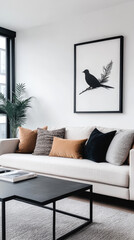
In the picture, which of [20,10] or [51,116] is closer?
[20,10]

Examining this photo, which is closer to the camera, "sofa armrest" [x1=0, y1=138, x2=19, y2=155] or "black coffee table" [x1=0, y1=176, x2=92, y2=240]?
"black coffee table" [x1=0, y1=176, x2=92, y2=240]

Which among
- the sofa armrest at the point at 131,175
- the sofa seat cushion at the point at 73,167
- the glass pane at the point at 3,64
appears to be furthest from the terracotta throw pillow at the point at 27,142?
the sofa armrest at the point at 131,175

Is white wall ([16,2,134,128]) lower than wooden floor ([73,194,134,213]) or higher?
higher

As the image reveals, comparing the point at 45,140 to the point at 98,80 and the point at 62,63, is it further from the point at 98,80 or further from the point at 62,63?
the point at 62,63

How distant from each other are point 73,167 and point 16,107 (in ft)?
6.68

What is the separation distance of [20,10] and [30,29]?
0.77m

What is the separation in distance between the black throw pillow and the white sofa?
0.10 m

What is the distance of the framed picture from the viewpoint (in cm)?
372

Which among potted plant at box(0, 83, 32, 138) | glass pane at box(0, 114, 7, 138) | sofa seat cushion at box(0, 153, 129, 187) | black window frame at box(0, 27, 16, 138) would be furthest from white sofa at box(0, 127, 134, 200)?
black window frame at box(0, 27, 16, 138)

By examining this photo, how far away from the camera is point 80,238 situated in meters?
1.99

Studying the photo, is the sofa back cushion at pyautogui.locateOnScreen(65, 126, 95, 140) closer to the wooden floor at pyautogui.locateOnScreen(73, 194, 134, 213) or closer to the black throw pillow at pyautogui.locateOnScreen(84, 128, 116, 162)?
the black throw pillow at pyautogui.locateOnScreen(84, 128, 116, 162)

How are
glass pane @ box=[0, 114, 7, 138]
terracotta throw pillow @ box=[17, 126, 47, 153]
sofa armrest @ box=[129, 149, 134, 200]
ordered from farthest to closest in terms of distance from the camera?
glass pane @ box=[0, 114, 7, 138], terracotta throw pillow @ box=[17, 126, 47, 153], sofa armrest @ box=[129, 149, 134, 200]

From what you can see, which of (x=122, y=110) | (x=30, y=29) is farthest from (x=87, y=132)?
(x=30, y=29)

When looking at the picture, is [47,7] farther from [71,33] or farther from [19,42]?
[19,42]
